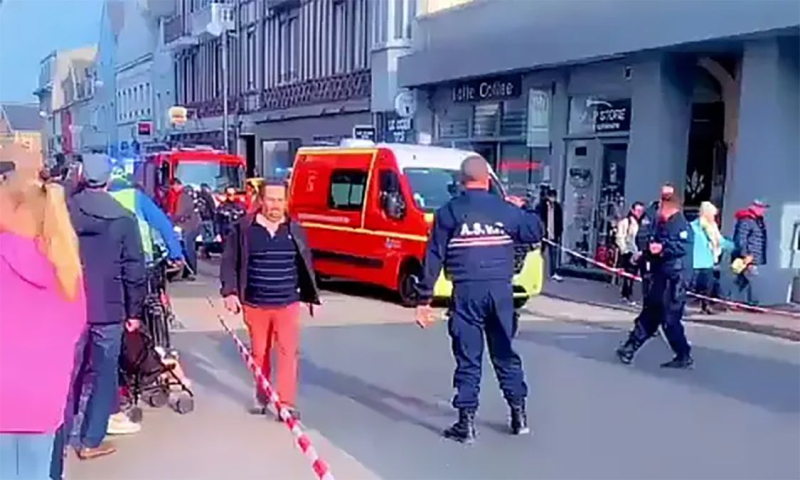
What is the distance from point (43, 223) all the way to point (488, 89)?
21.9m

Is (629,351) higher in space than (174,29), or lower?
lower

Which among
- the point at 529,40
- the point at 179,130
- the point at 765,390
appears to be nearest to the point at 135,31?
the point at 179,130

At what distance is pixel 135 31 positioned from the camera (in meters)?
69.1

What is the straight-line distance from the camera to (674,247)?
11.7 m

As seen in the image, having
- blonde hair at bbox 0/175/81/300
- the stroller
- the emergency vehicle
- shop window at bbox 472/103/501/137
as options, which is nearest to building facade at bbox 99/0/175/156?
shop window at bbox 472/103/501/137

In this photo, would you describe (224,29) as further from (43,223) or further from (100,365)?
(43,223)

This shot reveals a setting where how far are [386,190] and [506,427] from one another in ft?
A: 30.3

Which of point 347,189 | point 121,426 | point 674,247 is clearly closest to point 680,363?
point 674,247

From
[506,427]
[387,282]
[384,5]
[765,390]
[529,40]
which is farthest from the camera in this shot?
[384,5]

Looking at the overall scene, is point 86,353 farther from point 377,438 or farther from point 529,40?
point 529,40

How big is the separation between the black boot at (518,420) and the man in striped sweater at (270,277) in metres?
1.57

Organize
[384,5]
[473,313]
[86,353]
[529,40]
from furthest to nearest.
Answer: [384,5] → [529,40] → [473,313] → [86,353]

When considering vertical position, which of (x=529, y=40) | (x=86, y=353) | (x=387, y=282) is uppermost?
(x=529, y=40)

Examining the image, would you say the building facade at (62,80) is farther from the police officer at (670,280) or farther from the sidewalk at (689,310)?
the police officer at (670,280)
